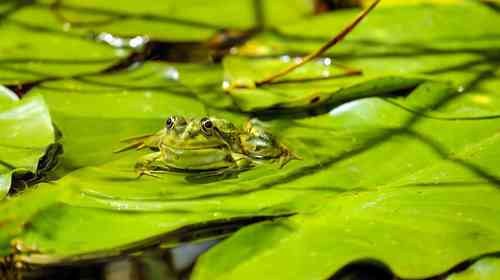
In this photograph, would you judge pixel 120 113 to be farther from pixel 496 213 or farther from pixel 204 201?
pixel 496 213

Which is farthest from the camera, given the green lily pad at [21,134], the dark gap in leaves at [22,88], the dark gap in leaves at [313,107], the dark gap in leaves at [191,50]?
the dark gap in leaves at [191,50]

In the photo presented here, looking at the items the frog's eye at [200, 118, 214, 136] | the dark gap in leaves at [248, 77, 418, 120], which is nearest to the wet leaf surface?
the dark gap in leaves at [248, 77, 418, 120]

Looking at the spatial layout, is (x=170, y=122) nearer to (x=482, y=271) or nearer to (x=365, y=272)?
(x=365, y=272)

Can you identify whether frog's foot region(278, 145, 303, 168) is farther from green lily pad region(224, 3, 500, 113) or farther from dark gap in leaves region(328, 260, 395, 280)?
dark gap in leaves region(328, 260, 395, 280)

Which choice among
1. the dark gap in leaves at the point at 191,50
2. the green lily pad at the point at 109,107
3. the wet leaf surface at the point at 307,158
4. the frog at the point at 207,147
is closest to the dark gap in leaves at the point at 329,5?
the wet leaf surface at the point at 307,158

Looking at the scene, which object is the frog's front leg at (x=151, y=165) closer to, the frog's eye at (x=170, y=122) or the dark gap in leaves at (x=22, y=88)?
the frog's eye at (x=170, y=122)

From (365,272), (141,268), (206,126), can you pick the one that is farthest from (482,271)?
(206,126)

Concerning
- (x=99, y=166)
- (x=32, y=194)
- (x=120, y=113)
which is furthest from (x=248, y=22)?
(x=32, y=194)
